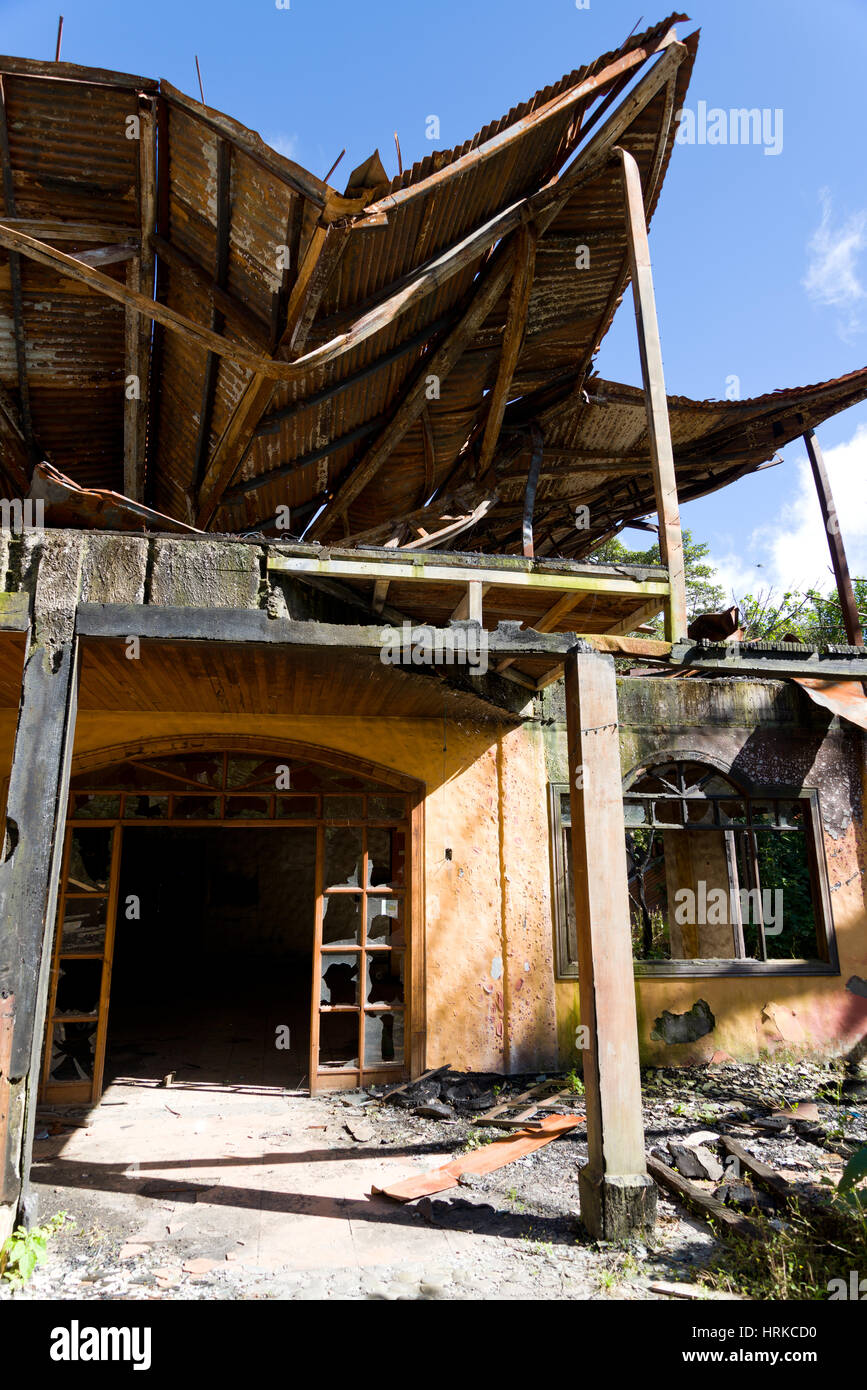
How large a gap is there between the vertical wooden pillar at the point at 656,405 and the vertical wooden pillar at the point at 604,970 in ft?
2.78

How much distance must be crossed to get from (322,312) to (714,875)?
8358 millimetres

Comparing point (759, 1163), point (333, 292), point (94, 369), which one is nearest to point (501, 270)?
point (333, 292)

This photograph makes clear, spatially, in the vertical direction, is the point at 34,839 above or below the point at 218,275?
A: below

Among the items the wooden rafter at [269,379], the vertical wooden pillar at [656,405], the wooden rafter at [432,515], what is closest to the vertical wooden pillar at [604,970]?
the vertical wooden pillar at [656,405]

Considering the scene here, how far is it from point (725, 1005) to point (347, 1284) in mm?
5120

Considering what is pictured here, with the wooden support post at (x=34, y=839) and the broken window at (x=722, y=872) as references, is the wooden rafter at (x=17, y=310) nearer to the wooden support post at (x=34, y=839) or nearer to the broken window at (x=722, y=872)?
the wooden support post at (x=34, y=839)

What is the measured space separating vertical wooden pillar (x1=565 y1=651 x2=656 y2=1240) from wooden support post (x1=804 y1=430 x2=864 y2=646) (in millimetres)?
4895

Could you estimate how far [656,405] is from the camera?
567cm

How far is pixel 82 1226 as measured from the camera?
176 inches

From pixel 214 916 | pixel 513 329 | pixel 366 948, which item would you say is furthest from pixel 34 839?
pixel 214 916

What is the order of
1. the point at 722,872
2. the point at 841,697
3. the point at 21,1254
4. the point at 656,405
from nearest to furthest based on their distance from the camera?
→ the point at 21,1254 → the point at 656,405 → the point at 841,697 → the point at 722,872

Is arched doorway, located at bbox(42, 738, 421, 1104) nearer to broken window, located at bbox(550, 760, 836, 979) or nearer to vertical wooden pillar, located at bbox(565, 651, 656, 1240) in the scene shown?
broken window, located at bbox(550, 760, 836, 979)

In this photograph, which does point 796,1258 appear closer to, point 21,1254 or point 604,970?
point 604,970
